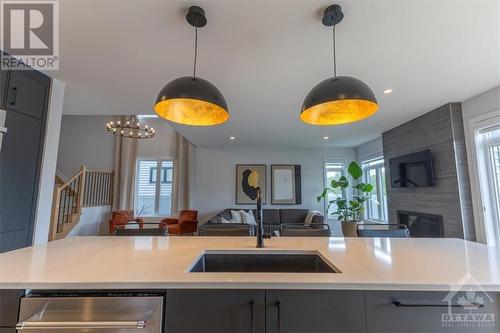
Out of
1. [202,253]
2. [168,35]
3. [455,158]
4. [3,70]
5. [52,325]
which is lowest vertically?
[52,325]

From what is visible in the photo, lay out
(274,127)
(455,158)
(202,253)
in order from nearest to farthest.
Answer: (202,253), (455,158), (274,127)

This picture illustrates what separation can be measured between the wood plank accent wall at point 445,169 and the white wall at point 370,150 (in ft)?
3.70

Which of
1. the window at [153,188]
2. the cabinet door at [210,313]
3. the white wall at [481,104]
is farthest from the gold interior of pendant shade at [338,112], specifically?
the window at [153,188]

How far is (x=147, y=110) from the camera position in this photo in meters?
3.77

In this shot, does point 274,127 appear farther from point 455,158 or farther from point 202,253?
point 202,253

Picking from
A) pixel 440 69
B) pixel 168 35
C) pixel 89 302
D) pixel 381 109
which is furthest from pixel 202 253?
pixel 381 109

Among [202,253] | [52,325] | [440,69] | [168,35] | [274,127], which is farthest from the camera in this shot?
[274,127]

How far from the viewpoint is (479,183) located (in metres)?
3.20

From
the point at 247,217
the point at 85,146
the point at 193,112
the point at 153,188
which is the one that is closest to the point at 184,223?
the point at 247,217

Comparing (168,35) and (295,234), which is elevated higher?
(168,35)

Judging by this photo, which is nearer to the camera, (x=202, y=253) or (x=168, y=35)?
(x=202, y=253)

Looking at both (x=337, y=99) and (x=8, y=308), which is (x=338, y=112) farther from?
(x=8, y=308)

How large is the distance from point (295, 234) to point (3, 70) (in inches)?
123

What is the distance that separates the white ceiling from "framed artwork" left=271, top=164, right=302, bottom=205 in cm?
349
